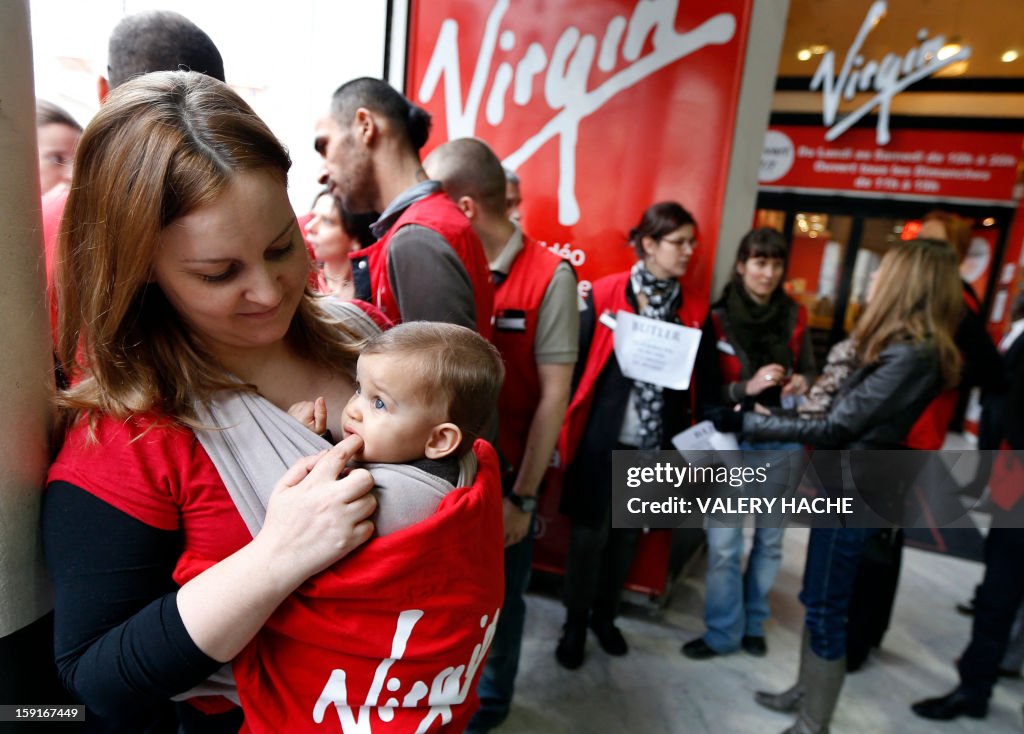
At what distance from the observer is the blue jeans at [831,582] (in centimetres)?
195

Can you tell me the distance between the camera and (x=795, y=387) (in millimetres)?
2516

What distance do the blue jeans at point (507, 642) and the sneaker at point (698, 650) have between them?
0.92m

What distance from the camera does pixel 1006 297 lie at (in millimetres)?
6242

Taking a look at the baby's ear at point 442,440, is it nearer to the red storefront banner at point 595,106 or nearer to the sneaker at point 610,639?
the red storefront banner at point 595,106

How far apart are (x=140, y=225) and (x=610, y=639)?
2545 mm

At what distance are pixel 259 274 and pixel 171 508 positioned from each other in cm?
32

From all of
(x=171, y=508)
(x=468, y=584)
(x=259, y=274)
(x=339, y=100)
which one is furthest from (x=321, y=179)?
(x=468, y=584)

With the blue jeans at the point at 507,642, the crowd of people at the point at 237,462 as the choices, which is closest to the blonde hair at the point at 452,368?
the crowd of people at the point at 237,462

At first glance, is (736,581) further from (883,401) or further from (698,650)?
(883,401)

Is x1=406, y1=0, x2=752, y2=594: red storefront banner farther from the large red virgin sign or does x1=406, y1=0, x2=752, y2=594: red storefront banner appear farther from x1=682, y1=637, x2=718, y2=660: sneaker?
x1=682, y1=637, x2=718, y2=660: sneaker

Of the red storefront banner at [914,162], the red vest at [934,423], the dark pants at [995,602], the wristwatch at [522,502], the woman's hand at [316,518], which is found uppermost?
the red storefront banner at [914,162]

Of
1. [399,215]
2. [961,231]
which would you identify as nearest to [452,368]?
[399,215]

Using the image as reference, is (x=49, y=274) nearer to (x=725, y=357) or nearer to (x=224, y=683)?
(x=224, y=683)
